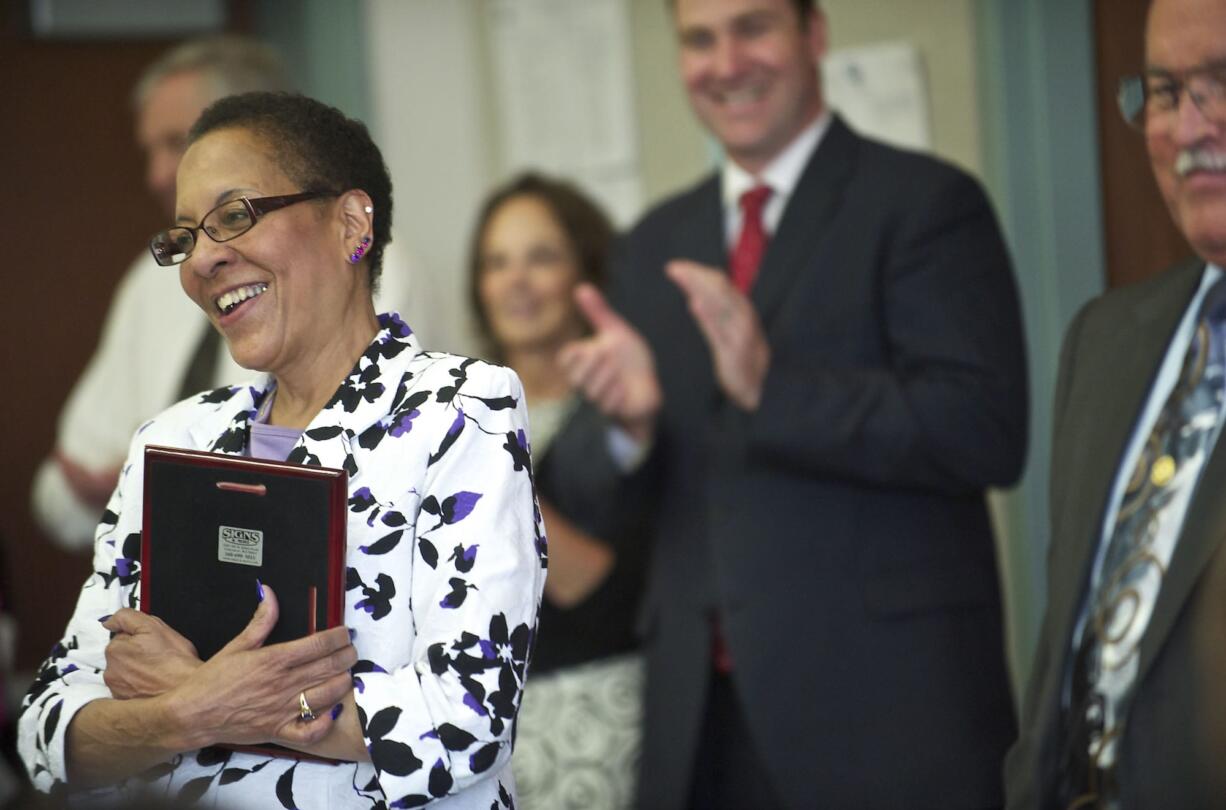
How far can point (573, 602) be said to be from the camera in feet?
10.3

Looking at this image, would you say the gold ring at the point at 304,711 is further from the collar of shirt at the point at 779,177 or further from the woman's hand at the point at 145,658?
the collar of shirt at the point at 779,177

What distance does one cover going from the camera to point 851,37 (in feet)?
13.0

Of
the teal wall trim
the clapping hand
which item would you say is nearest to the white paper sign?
the teal wall trim

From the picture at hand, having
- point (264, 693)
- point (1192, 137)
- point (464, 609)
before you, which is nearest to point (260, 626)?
point (264, 693)

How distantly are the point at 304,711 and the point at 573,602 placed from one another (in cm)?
161

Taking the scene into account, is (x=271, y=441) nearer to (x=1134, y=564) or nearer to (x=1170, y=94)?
(x=1134, y=564)

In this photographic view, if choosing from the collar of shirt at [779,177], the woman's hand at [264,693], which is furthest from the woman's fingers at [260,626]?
the collar of shirt at [779,177]

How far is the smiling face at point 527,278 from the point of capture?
12.0ft

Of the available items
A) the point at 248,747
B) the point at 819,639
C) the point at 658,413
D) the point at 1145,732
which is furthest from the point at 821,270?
the point at 248,747

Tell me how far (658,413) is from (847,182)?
54 centimetres

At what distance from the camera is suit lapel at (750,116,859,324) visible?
8.90 ft

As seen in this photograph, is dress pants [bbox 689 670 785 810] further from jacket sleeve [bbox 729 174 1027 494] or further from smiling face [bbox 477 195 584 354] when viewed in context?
smiling face [bbox 477 195 584 354]

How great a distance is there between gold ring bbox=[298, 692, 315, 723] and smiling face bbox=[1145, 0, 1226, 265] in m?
1.37

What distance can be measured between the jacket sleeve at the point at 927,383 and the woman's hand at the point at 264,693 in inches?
46.2
